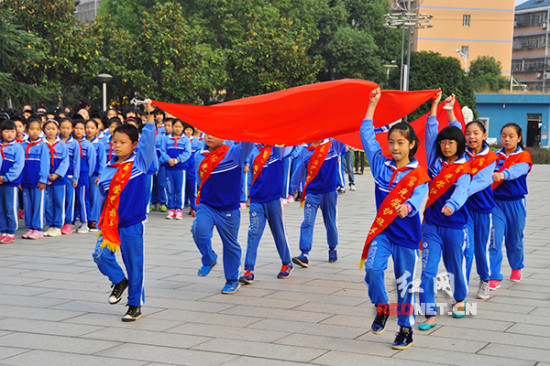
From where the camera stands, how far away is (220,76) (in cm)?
2981

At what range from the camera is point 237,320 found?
632 centimetres

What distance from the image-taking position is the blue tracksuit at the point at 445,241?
6156mm

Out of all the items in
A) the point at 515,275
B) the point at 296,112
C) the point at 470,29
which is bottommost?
the point at 515,275

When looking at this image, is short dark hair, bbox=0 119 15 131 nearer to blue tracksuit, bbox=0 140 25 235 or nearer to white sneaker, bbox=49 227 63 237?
blue tracksuit, bbox=0 140 25 235

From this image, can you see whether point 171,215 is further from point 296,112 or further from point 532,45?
point 532,45

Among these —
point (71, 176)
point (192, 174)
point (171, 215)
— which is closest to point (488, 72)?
point (192, 174)

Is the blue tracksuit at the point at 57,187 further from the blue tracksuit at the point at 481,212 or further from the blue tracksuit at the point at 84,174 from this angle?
the blue tracksuit at the point at 481,212

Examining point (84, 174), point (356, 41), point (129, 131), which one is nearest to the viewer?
point (129, 131)

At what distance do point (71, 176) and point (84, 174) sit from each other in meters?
0.36

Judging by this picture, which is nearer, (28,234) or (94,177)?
(28,234)

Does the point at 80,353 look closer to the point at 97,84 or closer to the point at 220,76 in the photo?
the point at 97,84

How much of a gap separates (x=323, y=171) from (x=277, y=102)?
2557mm

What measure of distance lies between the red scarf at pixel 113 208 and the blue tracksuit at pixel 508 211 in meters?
3.97

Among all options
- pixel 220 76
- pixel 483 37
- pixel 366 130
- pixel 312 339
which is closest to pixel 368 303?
pixel 312 339
